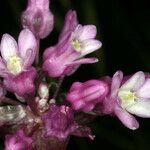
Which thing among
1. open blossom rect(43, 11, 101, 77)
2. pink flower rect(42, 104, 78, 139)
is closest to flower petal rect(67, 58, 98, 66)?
open blossom rect(43, 11, 101, 77)

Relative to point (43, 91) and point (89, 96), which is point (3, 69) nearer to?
point (43, 91)

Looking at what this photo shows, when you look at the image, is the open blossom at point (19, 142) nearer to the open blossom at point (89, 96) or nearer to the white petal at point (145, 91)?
the open blossom at point (89, 96)

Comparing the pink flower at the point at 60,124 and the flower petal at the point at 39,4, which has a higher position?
the flower petal at the point at 39,4

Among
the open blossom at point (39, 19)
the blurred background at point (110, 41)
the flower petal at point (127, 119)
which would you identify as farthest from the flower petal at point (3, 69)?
the blurred background at point (110, 41)

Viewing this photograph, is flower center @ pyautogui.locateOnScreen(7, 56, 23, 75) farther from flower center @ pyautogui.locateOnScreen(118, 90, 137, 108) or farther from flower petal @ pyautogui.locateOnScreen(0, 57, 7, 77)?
flower center @ pyautogui.locateOnScreen(118, 90, 137, 108)

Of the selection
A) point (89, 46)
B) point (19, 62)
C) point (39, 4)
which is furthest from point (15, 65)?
point (39, 4)

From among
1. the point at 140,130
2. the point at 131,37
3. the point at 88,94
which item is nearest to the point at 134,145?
the point at 140,130
